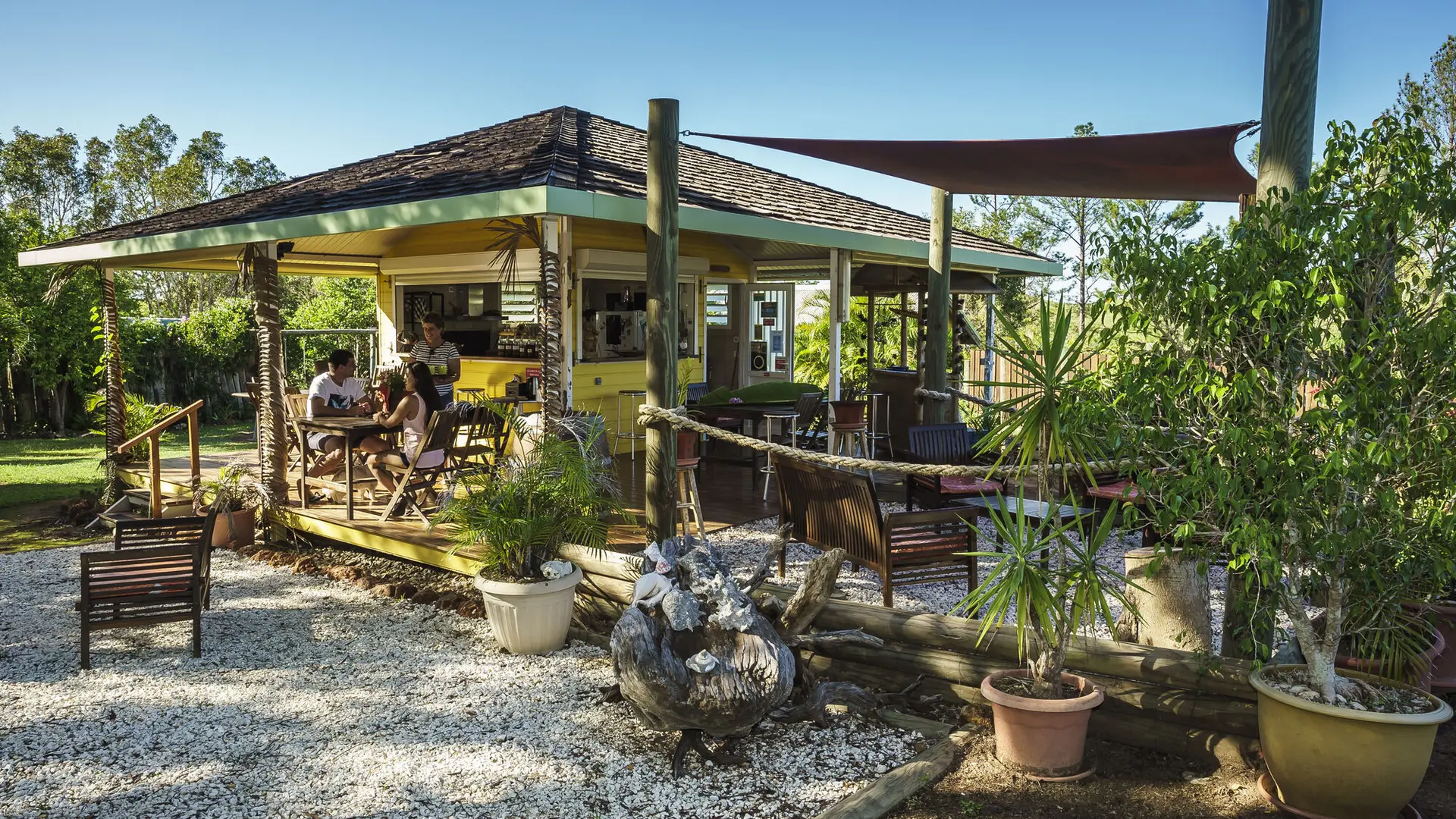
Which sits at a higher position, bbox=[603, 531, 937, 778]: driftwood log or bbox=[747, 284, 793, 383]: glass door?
bbox=[747, 284, 793, 383]: glass door

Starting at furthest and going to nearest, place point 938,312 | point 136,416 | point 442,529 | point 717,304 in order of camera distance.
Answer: point 717,304 < point 136,416 < point 938,312 < point 442,529

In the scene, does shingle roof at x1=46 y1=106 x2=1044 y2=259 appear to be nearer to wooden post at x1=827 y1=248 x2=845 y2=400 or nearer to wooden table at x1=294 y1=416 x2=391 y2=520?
wooden post at x1=827 y1=248 x2=845 y2=400

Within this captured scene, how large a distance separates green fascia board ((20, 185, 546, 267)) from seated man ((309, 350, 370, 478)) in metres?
1.17

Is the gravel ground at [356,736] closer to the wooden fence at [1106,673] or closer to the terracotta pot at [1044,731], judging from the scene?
the wooden fence at [1106,673]

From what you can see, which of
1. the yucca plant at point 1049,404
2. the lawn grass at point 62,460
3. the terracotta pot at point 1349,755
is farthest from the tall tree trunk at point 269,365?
the terracotta pot at point 1349,755

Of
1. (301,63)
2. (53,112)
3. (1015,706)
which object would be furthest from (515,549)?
(53,112)

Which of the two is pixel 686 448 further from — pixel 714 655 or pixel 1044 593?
pixel 1044 593

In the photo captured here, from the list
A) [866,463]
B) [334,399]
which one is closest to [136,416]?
[334,399]

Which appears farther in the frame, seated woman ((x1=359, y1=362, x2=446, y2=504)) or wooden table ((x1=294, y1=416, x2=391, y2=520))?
seated woman ((x1=359, y1=362, x2=446, y2=504))

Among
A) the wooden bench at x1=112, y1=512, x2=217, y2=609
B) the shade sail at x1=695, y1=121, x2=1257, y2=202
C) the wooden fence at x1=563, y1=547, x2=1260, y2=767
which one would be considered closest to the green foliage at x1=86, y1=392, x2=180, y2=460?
the wooden bench at x1=112, y1=512, x2=217, y2=609

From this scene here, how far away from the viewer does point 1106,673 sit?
3.88 meters

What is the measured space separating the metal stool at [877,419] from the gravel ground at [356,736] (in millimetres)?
5488

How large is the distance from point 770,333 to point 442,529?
755 centimetres

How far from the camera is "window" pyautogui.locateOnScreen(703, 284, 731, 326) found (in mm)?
12578
